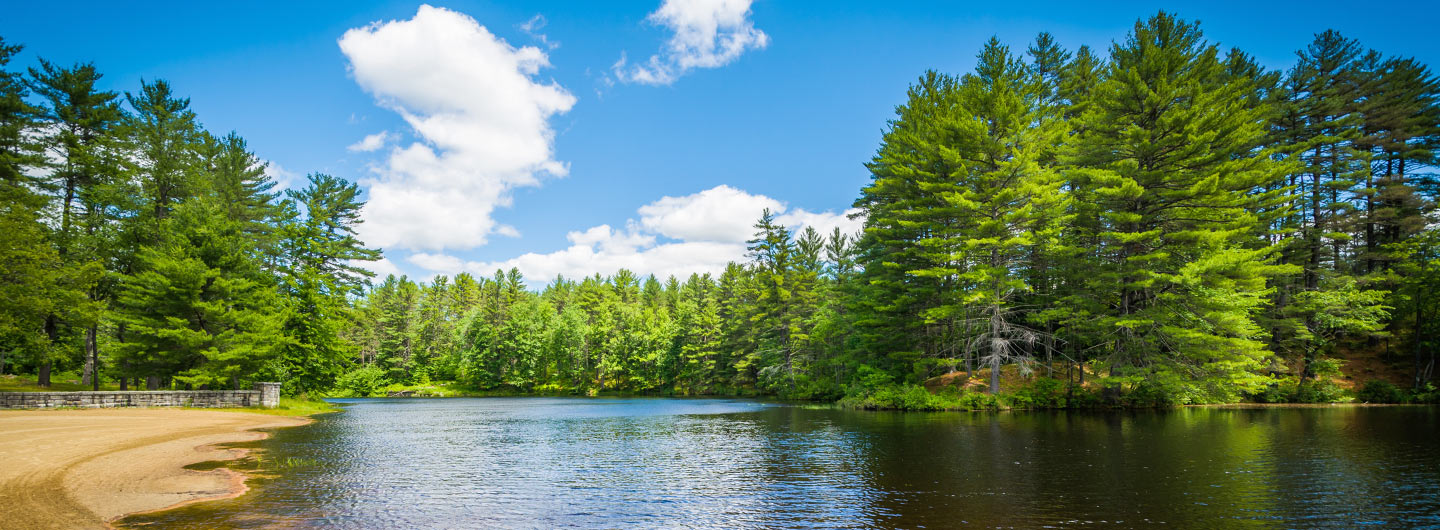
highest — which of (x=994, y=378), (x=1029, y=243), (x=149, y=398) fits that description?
(x=1029, y=243)

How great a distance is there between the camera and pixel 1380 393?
30.8m

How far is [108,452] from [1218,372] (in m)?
39.8

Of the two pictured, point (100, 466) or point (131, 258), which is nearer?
point (100, 466)

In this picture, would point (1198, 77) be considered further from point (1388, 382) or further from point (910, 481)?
point (910, 481)

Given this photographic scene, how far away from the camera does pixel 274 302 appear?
1421 inches

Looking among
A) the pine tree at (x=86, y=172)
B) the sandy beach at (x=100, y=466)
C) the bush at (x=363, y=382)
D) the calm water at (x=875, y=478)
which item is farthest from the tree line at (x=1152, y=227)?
the bush at (x=363, y=382)

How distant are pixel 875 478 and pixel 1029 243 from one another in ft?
69.1

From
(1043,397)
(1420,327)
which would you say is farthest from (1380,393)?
(1043,397)

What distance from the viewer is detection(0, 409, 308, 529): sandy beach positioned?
32.0ft

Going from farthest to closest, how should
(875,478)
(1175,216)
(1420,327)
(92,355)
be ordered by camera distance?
1. (92,355)
2. (1420,327)
3. (1175,216)
4. (875,478)

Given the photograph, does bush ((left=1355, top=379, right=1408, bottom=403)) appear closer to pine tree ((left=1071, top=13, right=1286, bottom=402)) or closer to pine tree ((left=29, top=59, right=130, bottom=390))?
pine tree ((left=1071, top=13, right=1286, bottom=402))

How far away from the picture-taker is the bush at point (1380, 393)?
30.4 meters

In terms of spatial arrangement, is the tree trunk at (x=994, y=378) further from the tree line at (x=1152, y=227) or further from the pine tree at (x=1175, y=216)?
the pine tree at (x=1175, y=216)

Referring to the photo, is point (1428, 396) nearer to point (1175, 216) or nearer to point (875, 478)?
point (1175, 216)
